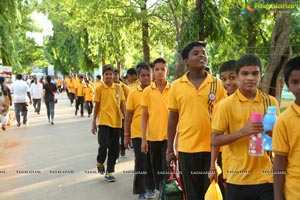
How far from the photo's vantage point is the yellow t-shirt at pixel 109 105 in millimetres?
6875

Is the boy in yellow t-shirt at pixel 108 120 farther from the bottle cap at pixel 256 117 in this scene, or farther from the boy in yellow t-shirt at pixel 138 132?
the bottle cap at pixel 256 117

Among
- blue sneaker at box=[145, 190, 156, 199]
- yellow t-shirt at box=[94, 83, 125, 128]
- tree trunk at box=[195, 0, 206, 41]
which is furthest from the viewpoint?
tree trunk at box=[195, 0, 206, 41]

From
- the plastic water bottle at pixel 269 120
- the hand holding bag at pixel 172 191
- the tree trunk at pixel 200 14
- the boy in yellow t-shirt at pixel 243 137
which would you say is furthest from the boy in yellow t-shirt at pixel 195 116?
the tree trunk at pixel 200 14

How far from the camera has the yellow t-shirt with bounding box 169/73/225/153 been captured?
12.6 feet

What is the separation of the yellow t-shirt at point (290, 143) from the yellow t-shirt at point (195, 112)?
1336mm

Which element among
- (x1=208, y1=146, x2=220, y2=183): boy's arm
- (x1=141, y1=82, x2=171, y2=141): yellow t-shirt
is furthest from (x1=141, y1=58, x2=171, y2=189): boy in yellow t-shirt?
(x1=208, y1=146, x2=220, y2=183): boy's arm

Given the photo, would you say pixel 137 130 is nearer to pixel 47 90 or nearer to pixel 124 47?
pixel 47 90

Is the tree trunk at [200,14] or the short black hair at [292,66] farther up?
the tree trunk at [200,14]

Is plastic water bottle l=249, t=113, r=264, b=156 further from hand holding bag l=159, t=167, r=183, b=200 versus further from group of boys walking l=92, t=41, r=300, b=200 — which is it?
A: hand holding bag l=159, t=167, r=183, b=200

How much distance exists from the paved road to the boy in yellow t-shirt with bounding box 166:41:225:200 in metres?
2.17

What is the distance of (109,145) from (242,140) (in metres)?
4.03

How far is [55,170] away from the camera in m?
7.64

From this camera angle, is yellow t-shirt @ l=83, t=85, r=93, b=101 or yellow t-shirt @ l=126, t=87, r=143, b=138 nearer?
yellow t-shirt @ l=126, t=87, r=143, b=138

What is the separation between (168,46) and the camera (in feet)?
47.5
